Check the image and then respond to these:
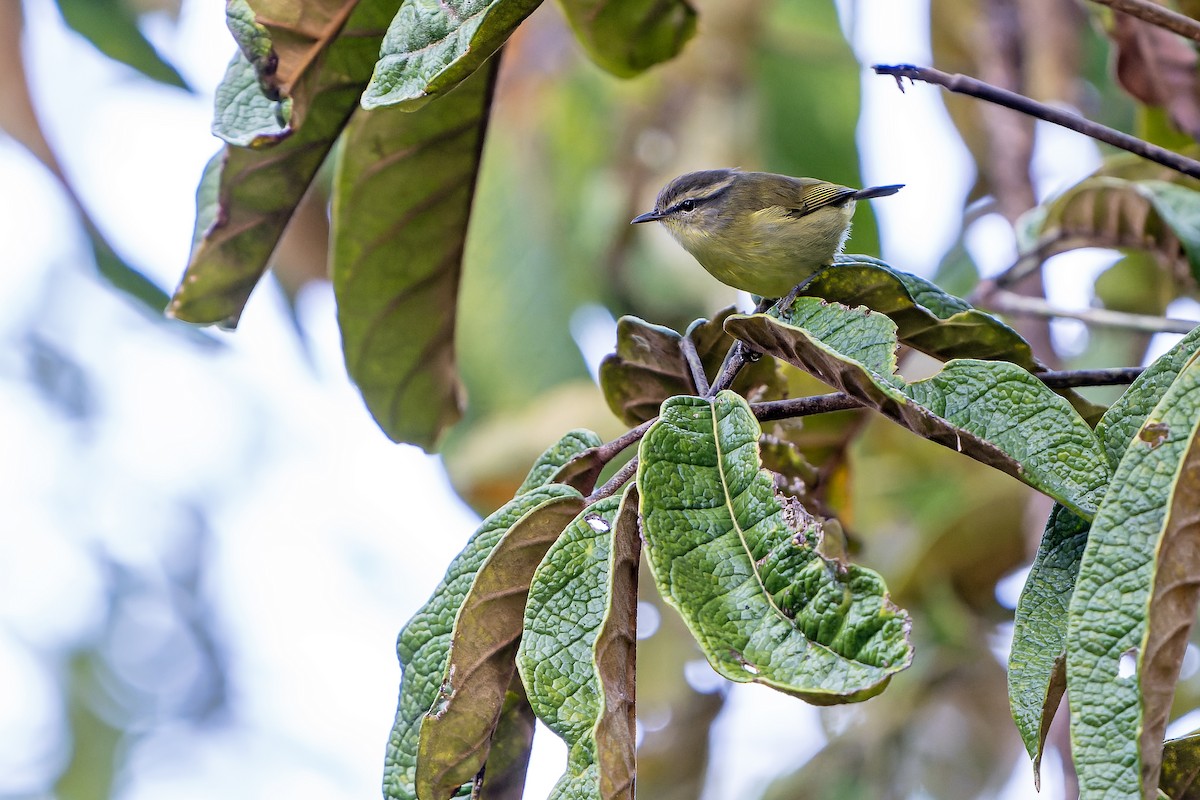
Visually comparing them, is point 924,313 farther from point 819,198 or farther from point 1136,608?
point 819,198

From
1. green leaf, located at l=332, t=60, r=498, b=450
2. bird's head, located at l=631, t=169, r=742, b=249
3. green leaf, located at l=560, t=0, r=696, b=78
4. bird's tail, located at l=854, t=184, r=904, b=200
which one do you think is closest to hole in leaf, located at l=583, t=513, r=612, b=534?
green leaf, located at l=332, t=60, r=498, b=450

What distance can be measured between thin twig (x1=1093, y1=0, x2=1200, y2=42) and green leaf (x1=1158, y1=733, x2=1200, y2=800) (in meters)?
0.75

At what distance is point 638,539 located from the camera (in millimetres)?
1183

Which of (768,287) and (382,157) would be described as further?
(768,287)

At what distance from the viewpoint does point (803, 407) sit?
1.30 m

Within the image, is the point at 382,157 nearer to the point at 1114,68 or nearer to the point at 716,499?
the point at 716,499

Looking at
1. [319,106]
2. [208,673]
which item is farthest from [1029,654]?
[208,673]

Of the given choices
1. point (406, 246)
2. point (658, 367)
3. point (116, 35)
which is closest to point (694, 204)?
point (406, 246)

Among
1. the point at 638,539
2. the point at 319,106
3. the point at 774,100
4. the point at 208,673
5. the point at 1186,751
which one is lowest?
the point at 208,673

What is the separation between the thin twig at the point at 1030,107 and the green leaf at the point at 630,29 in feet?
3.21

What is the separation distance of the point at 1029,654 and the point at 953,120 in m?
Result: 2.97

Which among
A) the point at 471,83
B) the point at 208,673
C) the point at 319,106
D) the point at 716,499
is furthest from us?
the point at 208,673

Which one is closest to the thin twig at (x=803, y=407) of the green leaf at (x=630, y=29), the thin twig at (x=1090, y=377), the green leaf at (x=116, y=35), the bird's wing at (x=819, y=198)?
the thin twig at (x=1090, y=377)

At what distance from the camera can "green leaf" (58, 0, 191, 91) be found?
3195 millimetres
